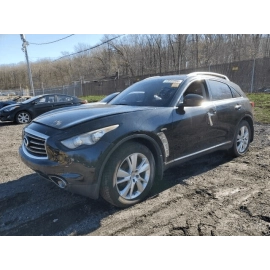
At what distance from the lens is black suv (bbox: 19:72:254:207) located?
7.84 feet

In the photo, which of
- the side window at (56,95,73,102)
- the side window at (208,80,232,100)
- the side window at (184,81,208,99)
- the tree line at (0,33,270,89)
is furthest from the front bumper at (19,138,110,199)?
the side window at (56,95,73,102)

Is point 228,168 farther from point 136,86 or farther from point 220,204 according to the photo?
point 136,86

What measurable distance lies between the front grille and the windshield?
1.41m

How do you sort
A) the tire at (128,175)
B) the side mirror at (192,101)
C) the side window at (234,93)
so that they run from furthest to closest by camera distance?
the side window at (234,93), the side mirror at (192,101), the tire at (128,175)

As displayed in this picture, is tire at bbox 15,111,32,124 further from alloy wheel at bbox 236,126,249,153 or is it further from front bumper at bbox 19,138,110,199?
alloy wheel at bbox 236,126,249,153

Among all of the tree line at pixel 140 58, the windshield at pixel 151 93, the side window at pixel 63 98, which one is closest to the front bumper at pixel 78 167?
the windshield at pixel 151 93

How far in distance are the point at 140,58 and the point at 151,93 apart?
14.6 meters

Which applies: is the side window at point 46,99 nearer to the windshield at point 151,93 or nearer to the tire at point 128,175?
the windshield at point 151,93

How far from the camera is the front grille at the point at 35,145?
8.45 feet

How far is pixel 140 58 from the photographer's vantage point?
17156 millimetres

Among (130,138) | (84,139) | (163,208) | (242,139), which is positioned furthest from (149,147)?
(242,139)

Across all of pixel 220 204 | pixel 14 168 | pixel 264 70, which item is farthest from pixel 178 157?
pixel 264 70

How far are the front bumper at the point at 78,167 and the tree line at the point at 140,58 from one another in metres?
5.10

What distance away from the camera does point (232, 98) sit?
423 centimetres
